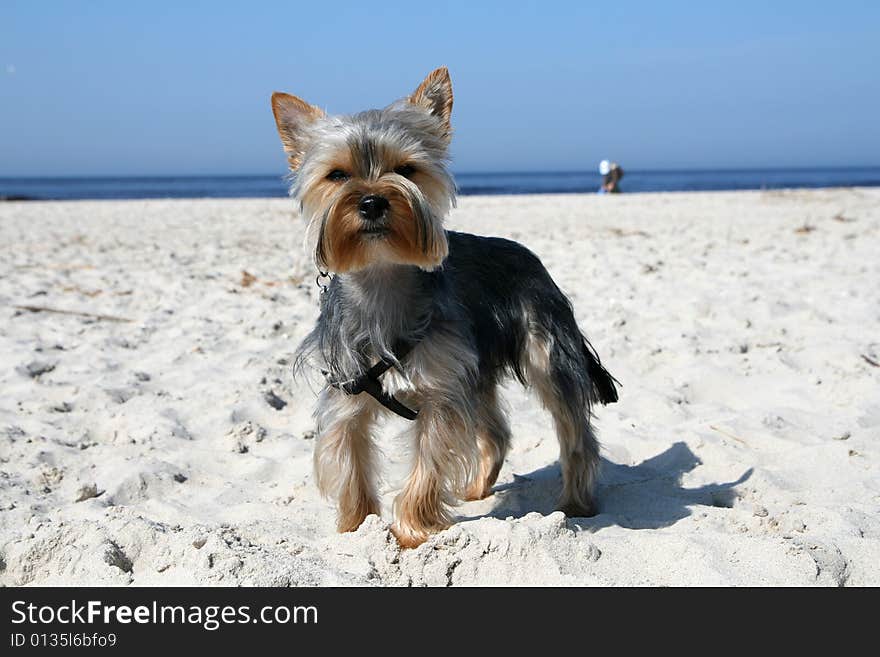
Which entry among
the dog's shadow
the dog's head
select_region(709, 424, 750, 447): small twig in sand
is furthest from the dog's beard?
select_region(709, 424, 750, 447): small twig in sand

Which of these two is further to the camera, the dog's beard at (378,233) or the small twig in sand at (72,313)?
the small twig in sand at (72,313)

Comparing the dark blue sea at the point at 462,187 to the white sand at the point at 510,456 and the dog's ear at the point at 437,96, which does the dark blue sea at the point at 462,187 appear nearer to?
the white sand at the point at 510,456

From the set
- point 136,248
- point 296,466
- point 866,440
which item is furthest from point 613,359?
point 136,248

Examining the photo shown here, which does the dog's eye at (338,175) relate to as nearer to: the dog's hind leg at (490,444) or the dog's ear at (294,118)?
the dog's ear at (294,118)

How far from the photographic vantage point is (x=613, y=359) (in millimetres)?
6555

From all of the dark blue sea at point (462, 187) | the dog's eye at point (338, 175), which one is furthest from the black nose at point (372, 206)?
the dark blue sea at point (462, 187)

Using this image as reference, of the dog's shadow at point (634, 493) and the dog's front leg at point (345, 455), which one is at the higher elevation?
the dog's front leg at point (345, 455)

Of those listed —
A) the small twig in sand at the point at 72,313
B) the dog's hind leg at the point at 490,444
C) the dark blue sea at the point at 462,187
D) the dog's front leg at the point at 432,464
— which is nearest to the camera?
the dog's front leg at the point at 432,464

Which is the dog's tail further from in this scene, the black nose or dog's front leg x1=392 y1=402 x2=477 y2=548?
the black nose

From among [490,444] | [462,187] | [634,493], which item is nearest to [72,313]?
[490,444]

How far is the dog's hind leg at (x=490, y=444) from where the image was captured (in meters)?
4.60

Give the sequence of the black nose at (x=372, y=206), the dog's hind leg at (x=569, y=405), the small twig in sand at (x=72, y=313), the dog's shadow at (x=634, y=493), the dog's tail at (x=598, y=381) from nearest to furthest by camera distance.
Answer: the black nose at (x=372, y=206) < the dog's shadow at (x=634, y=493) < the dog's hind leg at (x=569, y=405) < the dog's tail at (x=598, y=381) < the small twig in sand at (x=72, y=313)

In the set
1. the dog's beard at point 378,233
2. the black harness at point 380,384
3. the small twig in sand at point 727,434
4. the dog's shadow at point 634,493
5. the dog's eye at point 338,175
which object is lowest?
the dog's shadow at point 634,493
